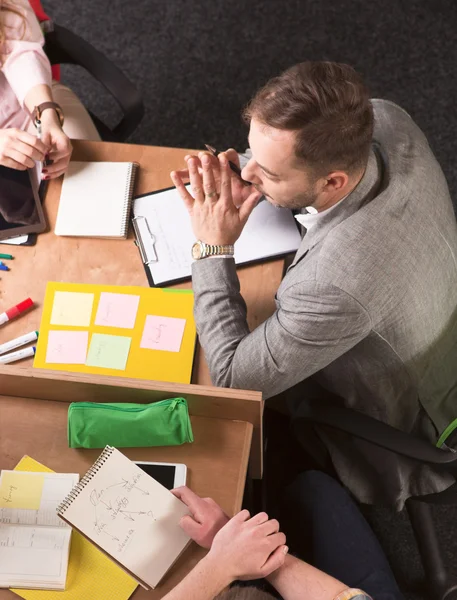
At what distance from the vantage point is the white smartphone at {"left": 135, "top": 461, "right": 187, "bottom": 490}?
48.4 inches

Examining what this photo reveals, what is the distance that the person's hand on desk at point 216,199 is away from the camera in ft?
4.56

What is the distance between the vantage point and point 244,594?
103 cm

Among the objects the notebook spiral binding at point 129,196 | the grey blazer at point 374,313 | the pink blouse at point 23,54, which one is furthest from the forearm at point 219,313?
the pink blouse at point 23,54

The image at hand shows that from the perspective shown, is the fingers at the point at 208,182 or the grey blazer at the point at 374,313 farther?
the fingers at the point at 208,182

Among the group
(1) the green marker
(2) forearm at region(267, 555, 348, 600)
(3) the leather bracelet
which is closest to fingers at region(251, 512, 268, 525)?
(2) forearm at region(267, 555, 348, 600)

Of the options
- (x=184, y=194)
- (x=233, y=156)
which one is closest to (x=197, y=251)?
(x=184, y=194)

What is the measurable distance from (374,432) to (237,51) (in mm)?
1807

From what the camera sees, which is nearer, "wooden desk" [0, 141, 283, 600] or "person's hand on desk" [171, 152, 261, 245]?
"wooden desk" [0, 141, 283, 600]

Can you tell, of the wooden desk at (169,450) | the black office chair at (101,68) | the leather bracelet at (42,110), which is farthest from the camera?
the black office chair at (101,68)

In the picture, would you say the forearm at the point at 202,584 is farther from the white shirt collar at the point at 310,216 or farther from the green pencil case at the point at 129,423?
the white shirt collar at the point at 310,216

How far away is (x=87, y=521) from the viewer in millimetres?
1152

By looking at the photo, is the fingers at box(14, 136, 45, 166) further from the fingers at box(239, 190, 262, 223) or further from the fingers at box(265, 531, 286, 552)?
the fingers at box(265, 531, 286, 552)

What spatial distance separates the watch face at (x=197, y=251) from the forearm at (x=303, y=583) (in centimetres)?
64

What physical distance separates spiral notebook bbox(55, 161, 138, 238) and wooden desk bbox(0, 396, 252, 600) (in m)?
0.43
